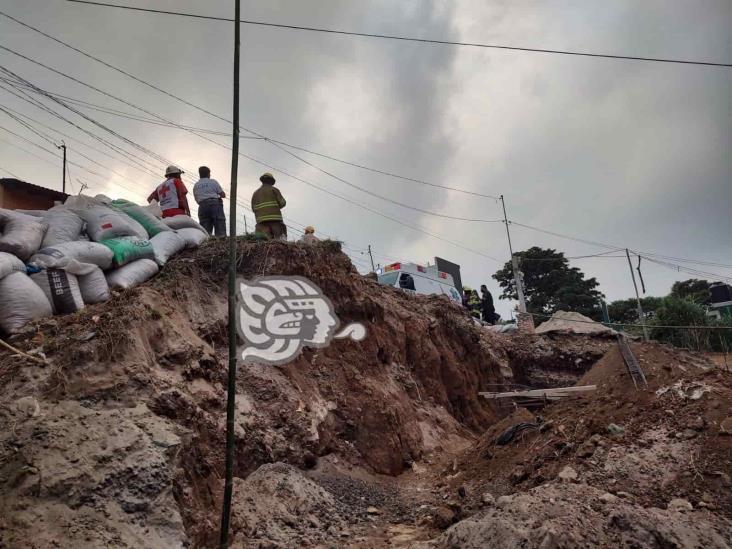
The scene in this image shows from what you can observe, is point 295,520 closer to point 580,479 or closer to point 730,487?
point 580,479

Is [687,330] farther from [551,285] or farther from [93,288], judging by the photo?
[93,288]

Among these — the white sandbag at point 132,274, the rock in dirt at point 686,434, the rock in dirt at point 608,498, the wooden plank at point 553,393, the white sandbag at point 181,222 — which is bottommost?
the rock in dirt at point 608,498

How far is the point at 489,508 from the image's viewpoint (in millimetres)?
5320

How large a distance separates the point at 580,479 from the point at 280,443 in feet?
11.4

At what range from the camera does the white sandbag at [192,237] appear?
8281 mm

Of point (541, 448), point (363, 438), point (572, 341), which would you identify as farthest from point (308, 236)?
point (572, 341)

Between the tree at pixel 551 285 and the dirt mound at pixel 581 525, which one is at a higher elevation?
the tree at pixel 551 285

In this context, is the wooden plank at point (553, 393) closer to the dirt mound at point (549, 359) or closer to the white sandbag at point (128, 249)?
the dirt mound at point (549, 359)

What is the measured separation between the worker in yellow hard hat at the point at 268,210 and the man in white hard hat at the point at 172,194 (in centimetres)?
145

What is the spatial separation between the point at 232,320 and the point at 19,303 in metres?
2.94

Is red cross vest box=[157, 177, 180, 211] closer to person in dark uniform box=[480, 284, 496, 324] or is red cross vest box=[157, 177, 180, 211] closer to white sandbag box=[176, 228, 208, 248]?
white sandbag box=[176, 228, 208, 248]

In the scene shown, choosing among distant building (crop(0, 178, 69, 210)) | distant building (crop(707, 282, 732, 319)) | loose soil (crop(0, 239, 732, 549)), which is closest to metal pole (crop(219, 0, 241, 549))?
loose soil (crop(0, 239, 732, 549))

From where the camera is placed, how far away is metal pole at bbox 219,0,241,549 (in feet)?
12.8

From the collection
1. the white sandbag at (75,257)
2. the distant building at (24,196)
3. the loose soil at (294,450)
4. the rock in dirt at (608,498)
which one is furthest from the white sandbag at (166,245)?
the rock in dirt at (608,498)
